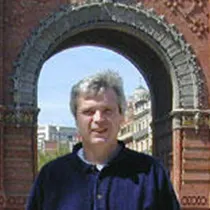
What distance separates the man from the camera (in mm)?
4379

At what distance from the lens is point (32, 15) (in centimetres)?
2153

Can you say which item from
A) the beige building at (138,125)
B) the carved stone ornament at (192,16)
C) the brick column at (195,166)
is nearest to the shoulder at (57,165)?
the brick column at (195,166)

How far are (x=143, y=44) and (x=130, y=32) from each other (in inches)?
31.0

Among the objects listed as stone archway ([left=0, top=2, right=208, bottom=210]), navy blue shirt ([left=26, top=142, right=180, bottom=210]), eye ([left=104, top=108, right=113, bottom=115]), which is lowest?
navy blue shirt ([left=26, top=142, right=180, bottom=210])

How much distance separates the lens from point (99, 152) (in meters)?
4.47

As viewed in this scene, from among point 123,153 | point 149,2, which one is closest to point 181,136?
point 149,2

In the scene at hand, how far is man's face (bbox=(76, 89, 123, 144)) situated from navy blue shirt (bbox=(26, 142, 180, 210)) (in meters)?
0.14

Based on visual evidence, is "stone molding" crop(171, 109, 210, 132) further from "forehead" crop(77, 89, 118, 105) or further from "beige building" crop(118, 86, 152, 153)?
"beige building" crop(118, 86, 152, 153)

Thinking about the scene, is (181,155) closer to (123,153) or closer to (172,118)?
(172,118)

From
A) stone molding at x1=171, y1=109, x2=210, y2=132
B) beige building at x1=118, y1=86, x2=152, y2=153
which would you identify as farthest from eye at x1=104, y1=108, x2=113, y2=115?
beige building at x1=118, y1=86, x2=152, y2=153

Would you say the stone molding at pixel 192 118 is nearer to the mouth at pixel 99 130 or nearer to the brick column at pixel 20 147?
the brick column at pixel 20 147

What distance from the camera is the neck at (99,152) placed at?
446 cm

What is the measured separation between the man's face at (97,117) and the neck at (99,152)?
0.13 ft

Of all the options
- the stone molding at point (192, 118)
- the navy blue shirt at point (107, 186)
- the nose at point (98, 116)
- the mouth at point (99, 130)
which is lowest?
the navy blue shirt at point (107, 186)
